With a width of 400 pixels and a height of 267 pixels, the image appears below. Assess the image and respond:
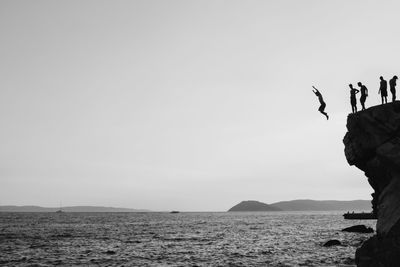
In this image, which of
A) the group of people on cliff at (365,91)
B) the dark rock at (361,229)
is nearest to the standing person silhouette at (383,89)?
the group of people on cliff at (365,91)

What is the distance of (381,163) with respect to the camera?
1203 inches

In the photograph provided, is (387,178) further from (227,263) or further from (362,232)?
(362,232)

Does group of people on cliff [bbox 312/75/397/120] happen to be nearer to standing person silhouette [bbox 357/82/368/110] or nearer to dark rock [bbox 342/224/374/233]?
standing person silhouette [bbox 357/82/368/110]

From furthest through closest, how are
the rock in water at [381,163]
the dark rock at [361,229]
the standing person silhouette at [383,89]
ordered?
the dark rock at [361,229], the standing person silhouette at [383,89], the rock in water at [381,163]

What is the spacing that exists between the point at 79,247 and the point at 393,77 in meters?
42.6

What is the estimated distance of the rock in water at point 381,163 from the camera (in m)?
24.9

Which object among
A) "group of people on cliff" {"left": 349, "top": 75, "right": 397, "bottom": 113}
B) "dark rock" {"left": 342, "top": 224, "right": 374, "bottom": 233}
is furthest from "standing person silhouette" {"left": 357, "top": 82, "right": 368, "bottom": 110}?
"dark rock" {"left": 342, "top": 224, "right": 374, "bottom": 233}

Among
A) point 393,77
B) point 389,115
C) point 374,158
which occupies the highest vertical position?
point 393,77

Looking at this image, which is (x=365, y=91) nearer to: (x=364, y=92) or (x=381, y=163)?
(x=364, y=92)

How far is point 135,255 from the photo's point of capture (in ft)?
148

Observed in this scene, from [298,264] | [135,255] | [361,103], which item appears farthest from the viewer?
[135,255]

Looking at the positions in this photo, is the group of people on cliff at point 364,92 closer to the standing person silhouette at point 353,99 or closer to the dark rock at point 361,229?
the standing person silhouette at point 353,99

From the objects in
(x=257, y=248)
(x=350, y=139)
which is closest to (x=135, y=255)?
(x=257, y=248)

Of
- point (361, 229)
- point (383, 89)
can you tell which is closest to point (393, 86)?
point (383, 89)
